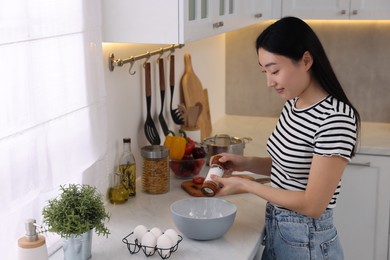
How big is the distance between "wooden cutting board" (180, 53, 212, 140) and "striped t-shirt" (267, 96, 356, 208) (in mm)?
1000

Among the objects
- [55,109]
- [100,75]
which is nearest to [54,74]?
[55,109]

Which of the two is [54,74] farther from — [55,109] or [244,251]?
[244,251]

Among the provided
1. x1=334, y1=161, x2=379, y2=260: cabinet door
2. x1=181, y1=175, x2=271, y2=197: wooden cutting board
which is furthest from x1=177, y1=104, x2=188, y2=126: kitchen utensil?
x1=334, y1=161, x2=379, y2=260: cabinet door

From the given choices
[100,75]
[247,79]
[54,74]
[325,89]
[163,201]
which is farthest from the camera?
[247,79]

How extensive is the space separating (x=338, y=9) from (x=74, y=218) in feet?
6.83

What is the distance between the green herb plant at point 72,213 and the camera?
1731 millimetres

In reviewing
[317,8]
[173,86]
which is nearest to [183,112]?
[173,86]

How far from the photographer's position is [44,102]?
1.81 meters

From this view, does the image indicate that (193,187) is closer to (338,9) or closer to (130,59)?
(130,59)

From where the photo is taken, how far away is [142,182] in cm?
250

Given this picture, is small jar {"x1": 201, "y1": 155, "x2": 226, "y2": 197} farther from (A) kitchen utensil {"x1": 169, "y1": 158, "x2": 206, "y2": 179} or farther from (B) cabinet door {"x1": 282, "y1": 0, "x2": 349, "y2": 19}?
(B) cabinet door {"x1": 282, "y1": 0, "x2": 349, "y2": 19}

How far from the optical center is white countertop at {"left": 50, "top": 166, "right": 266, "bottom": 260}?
6.32ft

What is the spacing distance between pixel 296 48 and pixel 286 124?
0.95ft

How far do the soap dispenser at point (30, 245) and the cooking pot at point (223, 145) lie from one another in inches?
50.5
